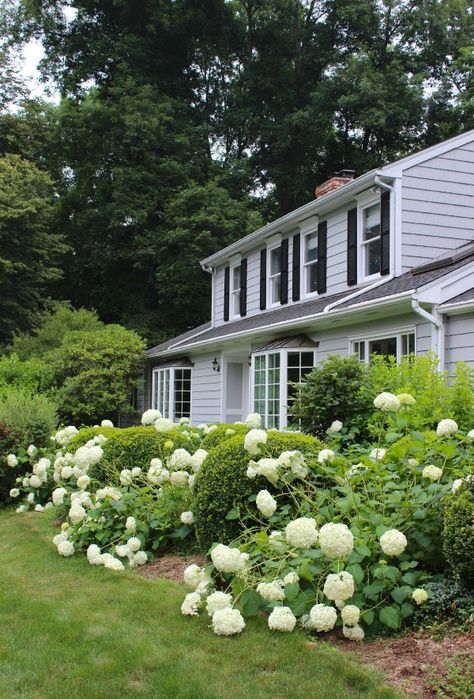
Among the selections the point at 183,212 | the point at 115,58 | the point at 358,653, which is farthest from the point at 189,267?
the point at 358,653

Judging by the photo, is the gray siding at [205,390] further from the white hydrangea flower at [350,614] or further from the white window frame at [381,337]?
the white hydrangea flower at [350,614]

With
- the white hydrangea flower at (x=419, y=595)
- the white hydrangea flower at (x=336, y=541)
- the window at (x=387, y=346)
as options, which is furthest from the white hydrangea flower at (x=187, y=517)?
the window at (x=387, y=346)

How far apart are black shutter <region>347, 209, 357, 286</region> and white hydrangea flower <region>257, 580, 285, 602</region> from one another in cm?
885

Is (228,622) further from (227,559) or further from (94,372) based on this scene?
(94,372)

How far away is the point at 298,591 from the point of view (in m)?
3.55

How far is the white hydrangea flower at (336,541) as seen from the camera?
331cm

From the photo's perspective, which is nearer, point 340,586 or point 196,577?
point 340,586

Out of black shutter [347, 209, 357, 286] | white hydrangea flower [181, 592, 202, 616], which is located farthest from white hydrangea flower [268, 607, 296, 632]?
black shutter [347, 209, 357, 286]

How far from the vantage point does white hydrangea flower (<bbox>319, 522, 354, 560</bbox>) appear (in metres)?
3.31

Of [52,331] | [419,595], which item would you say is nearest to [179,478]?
[419,595]

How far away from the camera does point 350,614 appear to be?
3221 millimetres

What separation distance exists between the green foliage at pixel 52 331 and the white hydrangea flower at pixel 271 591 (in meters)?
17.5

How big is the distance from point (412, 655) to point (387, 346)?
703cm

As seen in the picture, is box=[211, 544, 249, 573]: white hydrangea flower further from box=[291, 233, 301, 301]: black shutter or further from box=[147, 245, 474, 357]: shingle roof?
box=[291, 233, 301, 301]: black shutter
